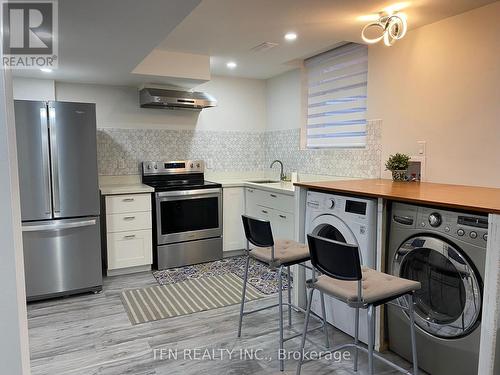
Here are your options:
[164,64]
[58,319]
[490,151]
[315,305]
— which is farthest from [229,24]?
[58,319]

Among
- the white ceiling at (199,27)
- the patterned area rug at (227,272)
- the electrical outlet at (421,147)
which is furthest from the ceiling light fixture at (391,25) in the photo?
the patterned area rug at (227,272)

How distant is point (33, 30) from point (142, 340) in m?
2.15

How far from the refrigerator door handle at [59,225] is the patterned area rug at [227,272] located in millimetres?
928

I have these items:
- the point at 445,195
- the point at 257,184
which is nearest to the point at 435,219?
the point at 445,195

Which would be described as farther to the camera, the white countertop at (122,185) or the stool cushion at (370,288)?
the white countertop at (122,185)

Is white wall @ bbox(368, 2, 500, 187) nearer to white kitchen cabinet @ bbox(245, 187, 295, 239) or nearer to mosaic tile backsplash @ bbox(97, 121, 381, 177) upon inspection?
mosaic tile backsplash @ bbox(97, 121, 381, 177)

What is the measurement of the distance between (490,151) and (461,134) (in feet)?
0.80

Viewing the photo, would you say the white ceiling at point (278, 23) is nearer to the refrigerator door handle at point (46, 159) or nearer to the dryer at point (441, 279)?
the refrigerator door handle at point (46, 159)

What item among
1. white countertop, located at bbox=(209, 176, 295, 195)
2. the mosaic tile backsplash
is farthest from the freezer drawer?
white countertop, located at bbox=(209, 176, 295, 195)

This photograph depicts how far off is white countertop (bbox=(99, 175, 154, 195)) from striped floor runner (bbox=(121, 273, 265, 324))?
1.02 meters

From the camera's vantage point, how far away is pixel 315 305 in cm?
280

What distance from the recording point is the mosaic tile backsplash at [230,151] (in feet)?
11.8

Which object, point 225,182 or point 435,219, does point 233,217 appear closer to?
point 225,182

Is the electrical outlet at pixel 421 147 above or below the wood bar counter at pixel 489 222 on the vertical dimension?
above
